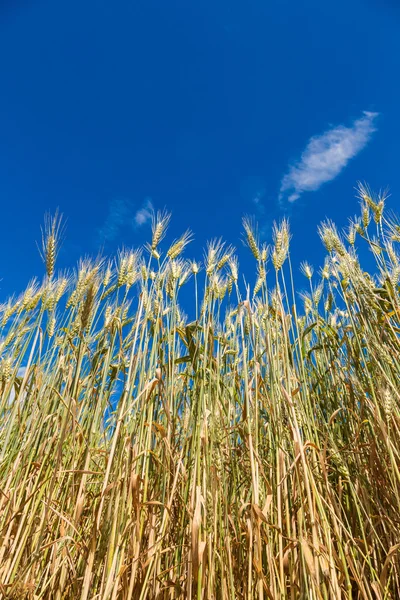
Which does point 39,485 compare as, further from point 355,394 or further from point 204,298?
point 355,394

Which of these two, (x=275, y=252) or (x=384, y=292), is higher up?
(x=275, y=252)

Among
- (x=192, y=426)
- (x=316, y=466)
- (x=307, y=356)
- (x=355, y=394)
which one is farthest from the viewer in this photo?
(x=307, y=356)

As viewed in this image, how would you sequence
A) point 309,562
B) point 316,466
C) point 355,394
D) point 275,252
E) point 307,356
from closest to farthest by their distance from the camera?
point 309,562 < point 316,466 < point 355,394 < point 275,252 < point 307,356

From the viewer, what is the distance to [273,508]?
1120 millimetres

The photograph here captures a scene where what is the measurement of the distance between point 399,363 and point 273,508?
2.16 ft

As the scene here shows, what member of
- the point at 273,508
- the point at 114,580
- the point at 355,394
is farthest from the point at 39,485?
the point at 355,394

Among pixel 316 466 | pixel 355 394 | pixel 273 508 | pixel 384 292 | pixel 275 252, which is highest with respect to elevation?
pixel 275 252

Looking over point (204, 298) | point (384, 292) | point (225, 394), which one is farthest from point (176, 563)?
point (384, 292)

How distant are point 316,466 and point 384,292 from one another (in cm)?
86

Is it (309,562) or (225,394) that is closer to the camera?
(309,562)

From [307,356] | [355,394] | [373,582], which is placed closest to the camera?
[373,582]

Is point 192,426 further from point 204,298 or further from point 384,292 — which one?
point 384,292

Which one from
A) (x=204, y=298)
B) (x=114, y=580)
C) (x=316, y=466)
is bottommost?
(x=114, y=580)

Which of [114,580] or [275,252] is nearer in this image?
[114,580]
